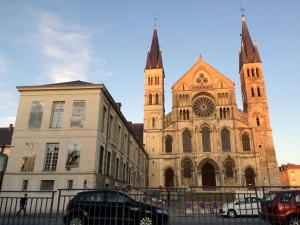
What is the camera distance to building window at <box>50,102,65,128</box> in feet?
67.4

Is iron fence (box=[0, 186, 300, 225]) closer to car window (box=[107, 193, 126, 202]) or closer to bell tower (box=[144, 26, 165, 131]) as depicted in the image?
car window (box=[107, 193, 126, 202])

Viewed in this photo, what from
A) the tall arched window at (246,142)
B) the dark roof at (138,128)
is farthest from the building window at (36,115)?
the tall arched window at (246,142)

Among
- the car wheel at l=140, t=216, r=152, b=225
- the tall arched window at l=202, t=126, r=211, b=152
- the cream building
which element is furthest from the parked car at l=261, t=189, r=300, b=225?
the tall arched window at l=202, t=126, r=211, b=152

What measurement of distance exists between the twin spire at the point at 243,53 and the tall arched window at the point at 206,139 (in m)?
16.5

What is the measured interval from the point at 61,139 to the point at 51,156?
152 centimetres

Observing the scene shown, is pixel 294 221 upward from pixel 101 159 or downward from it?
downward

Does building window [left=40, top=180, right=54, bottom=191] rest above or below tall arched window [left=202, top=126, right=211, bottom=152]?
below

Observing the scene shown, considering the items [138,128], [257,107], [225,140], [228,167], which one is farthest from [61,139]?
[257,107]

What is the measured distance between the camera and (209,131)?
45.4 metres

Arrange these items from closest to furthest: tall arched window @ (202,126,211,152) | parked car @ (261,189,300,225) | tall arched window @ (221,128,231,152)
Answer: parked car @ (261,189,300,225), tall arched window @ (221,128,231,152), tall arched window @ (202,126,211,152)

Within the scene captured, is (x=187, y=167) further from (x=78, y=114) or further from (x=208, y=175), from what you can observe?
(x=78, y=114)

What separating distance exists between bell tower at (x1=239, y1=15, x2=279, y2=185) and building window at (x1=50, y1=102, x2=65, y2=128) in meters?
35.0

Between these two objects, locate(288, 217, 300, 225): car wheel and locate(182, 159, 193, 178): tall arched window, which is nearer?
locate(288, 217, 300, 225): car wheel

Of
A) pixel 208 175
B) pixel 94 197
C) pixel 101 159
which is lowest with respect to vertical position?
pixel 94 197
